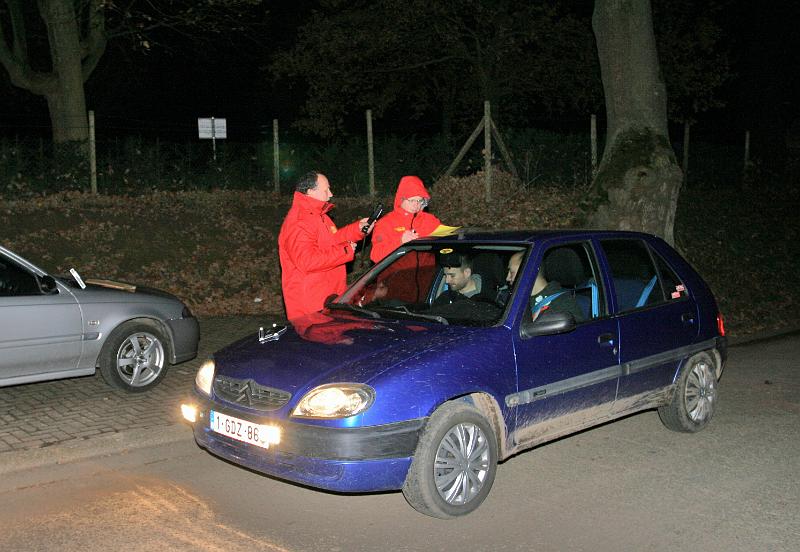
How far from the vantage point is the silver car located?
6.99 meters

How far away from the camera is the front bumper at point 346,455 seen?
447 centimetres

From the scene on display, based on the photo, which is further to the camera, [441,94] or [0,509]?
[441,94]

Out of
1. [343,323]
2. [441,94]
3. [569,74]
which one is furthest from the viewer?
[441,94]

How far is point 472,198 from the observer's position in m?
14.7

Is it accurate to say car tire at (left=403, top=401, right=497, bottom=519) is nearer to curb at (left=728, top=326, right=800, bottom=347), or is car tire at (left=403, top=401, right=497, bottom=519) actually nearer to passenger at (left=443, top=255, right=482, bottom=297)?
passenger at (left=443, top=255, right=482, bottom=297)

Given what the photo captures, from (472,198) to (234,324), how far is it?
5.51 m

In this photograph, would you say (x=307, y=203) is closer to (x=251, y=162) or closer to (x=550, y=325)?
(x=550, y=325)

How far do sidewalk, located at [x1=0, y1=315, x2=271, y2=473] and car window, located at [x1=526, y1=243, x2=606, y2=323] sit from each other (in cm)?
285

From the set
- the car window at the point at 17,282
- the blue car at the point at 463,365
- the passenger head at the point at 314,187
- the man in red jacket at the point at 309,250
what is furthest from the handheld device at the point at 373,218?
the car window at the point at 17,282

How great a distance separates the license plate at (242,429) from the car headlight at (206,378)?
21 centimetres

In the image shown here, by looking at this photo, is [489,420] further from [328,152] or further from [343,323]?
[328,152]

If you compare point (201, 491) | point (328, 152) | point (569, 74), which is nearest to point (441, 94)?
point (569, 74)

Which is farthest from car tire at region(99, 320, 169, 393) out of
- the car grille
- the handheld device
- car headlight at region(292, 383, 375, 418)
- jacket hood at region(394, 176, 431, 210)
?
car headlight at region(292, 383, 375, 418)

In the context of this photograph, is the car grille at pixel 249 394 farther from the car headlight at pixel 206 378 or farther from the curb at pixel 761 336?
the curb at pixel 761 336
